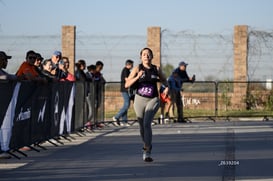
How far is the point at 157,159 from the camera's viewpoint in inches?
560

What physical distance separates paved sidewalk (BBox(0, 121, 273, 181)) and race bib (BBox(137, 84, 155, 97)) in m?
1.09

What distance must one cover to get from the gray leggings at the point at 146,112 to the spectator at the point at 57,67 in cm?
500

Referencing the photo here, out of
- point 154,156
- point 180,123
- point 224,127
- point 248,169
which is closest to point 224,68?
point 180,123

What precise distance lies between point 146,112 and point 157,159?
84 centimetres

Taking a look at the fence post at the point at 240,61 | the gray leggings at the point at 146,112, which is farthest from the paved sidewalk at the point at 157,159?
the fence post at the point at 240,61

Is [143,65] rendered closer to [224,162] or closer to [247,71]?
[224,162]

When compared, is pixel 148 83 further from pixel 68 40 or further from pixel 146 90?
pixel 68 40

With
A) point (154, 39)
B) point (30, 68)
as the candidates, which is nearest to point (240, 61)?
point (154, 39)

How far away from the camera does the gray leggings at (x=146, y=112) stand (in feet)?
45.9

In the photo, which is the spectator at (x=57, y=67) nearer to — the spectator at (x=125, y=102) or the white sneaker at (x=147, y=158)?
the spectator at (x=125, y=102)

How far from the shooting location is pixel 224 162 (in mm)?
13656

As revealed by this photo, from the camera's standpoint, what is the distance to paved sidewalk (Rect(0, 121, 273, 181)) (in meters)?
12.1
